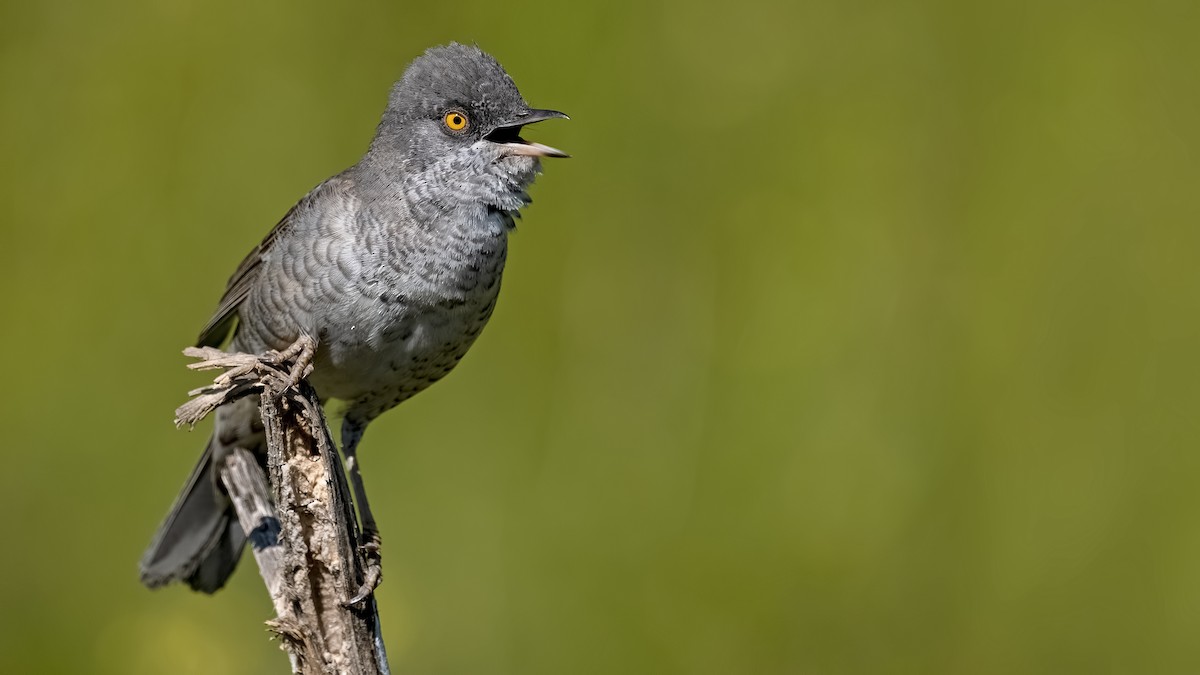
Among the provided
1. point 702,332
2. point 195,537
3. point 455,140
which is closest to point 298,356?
point 455,140

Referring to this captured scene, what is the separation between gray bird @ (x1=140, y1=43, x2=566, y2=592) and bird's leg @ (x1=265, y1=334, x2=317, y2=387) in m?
0.05

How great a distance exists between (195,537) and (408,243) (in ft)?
4.29

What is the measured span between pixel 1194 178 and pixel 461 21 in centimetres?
293

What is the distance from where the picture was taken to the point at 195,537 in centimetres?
372

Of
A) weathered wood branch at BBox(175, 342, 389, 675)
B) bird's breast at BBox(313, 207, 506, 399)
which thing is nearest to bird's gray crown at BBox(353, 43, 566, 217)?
bird's breast at BBox(313, 207, 506, 399)

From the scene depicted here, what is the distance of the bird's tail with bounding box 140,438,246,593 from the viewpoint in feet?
12.2

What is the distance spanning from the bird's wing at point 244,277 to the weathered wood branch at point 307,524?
24.9 inches

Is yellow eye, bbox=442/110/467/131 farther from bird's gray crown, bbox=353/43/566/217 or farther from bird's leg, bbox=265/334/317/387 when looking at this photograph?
bird's leg, bbox=265/334/317/387

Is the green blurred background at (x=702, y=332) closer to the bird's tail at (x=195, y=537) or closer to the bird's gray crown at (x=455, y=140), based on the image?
the bird's tail at (x=195, y=537)

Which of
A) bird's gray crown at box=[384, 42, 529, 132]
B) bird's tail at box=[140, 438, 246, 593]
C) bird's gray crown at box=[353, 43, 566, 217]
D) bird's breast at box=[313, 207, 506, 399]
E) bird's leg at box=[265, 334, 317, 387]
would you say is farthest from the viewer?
bird's tail at box=[140, 438, 246, 593]

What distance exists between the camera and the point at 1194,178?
15.8ft

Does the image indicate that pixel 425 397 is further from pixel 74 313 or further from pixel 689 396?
pixel 74 313

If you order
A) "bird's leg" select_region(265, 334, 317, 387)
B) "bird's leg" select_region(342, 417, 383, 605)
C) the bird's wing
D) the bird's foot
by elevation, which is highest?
the bird's wing

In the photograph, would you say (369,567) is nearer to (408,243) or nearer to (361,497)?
(361,497)
